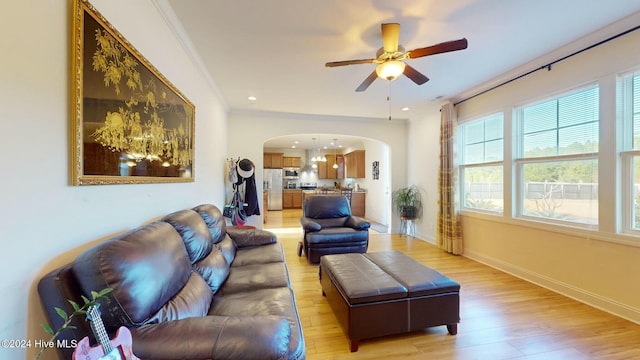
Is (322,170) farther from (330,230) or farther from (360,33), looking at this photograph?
(360,33)

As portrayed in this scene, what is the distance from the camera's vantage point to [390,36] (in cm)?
209

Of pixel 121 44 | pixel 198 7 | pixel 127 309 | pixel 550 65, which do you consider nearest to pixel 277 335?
pixel 127 309

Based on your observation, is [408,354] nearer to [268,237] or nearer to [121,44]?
[268,237]

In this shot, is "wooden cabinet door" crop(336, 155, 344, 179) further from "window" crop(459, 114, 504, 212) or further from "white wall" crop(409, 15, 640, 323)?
"white wall" crop(409, 15, 640, 323)

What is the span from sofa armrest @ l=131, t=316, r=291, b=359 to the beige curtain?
152 inches

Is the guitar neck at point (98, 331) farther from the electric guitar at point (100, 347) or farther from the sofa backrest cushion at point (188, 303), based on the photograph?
the sofa backrest cushion at point (188, 303)

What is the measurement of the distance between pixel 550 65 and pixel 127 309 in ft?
14.0

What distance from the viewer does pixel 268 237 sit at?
2947 mm

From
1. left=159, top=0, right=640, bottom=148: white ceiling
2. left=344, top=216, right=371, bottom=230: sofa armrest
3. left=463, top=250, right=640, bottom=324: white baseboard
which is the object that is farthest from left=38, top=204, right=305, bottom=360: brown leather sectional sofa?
left=463, top=250, right=640, bottom=324: white baseboard

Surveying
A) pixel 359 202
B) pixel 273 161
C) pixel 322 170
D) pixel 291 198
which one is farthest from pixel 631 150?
pixel 291 198

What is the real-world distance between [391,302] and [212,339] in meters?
1.34

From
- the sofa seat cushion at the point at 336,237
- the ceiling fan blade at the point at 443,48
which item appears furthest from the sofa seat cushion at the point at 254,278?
the ceiling fan blade at the point at 443,48

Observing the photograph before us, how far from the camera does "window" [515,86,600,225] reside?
2.55 m

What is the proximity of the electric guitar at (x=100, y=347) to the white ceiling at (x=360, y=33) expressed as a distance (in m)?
2.17
